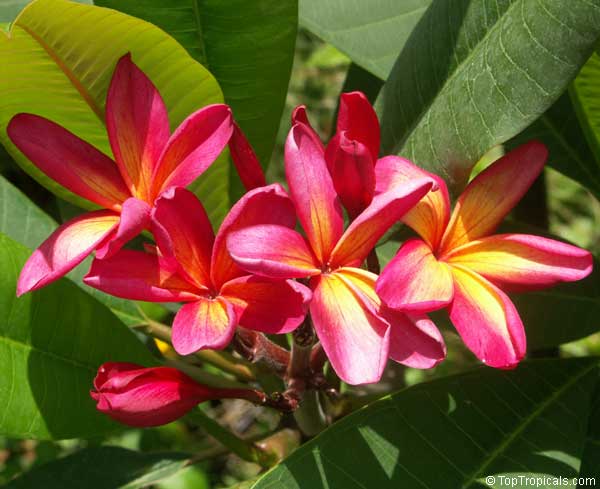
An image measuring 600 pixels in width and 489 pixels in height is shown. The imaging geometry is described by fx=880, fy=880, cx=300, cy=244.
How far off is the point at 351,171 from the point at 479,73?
19 centimetres

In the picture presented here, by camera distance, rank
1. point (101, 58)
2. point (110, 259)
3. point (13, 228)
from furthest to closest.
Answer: point (13, 228), point (101, 58), point (110, 259)

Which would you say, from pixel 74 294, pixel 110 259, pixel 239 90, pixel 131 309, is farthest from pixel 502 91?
pixel 131 309

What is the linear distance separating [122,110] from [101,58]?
0.08 meters

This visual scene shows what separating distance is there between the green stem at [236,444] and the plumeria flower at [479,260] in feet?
1.34

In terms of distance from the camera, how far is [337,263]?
795 millimetres

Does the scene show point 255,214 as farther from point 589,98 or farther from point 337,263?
point 589,98

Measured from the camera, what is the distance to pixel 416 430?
95cm

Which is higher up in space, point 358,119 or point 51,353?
point 358,119

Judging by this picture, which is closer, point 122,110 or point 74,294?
point 122,110

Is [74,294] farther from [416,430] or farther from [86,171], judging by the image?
[416,430]

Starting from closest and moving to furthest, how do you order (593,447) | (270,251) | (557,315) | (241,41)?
(270,251) < (241,41) < (593,447) < (557,315)

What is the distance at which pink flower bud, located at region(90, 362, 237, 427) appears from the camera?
78 centimetres

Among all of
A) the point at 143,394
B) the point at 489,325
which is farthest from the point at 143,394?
the point at 489,325

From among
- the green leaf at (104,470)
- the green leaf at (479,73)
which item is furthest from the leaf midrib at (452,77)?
the green leaf at (104,470)
